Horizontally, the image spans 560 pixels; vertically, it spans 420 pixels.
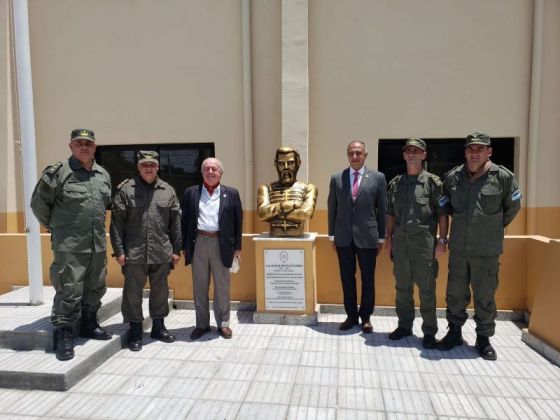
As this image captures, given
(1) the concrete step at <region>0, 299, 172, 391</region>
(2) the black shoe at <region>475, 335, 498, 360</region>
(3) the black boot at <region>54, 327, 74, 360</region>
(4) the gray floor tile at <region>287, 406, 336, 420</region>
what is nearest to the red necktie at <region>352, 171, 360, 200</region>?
(2) the black shoe at <region>475, 335, 498, 360</region>

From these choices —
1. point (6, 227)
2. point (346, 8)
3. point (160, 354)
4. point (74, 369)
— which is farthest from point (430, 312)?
point (6, 227)

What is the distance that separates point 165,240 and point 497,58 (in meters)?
5.51

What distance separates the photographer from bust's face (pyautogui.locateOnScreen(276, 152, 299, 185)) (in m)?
4.80

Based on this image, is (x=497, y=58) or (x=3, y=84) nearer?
(x=497, y=58)

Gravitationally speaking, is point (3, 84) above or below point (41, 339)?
above

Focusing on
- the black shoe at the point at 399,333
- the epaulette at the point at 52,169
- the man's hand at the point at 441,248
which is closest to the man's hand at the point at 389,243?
the man's hand at the point at 441,248

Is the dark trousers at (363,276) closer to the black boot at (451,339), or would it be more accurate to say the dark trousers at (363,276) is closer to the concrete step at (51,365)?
the black boot at (451,339)

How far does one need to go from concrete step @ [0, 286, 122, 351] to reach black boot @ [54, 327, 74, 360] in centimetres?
28

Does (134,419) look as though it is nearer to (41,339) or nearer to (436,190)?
(41,339)

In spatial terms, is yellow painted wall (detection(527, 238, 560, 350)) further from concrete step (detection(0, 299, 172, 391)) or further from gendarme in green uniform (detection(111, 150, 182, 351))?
concrete step (detection(0, 299, 172, 391))

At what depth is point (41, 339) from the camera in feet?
12.4

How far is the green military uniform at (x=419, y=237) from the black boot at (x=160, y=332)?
2427mm

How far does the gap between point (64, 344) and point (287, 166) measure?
2876 mm

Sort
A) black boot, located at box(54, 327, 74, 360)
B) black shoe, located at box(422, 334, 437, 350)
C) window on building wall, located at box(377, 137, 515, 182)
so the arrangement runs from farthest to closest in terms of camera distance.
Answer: window on building wall, located at box(377, 137, 515, 182) → black shoe, located at box(422, 334, 437, 350) → black boot, located at box(54, 327, 74, 360)
